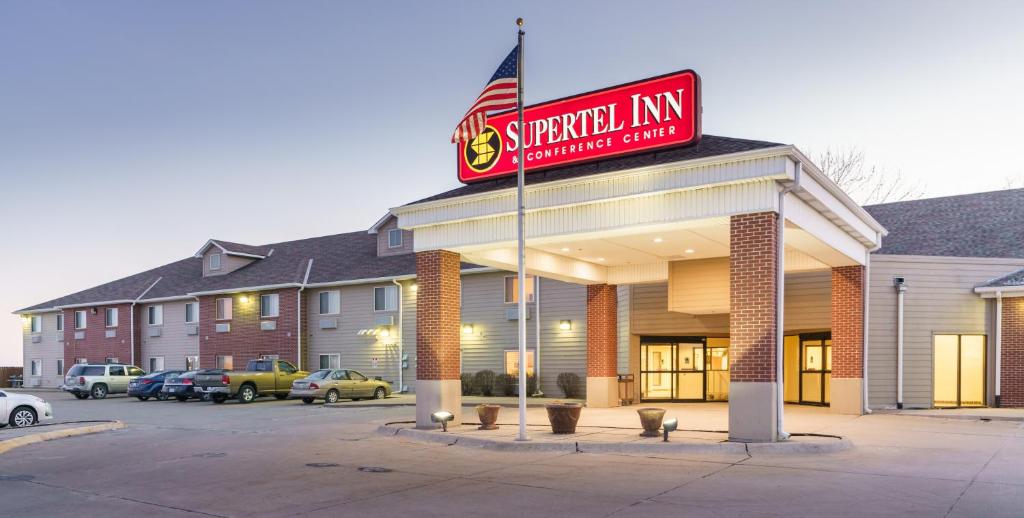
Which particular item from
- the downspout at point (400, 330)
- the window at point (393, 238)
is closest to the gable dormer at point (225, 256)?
the window at point (393, 238)

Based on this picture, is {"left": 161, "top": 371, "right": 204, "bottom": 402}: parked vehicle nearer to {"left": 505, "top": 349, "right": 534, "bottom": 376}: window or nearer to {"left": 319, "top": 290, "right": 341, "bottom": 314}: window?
{"left": 319, "top": 290, "right": 341, "bottom": 314}: window

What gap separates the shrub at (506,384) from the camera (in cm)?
3225

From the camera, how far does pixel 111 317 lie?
161 feet

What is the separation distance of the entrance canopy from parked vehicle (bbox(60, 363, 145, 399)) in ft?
83.8

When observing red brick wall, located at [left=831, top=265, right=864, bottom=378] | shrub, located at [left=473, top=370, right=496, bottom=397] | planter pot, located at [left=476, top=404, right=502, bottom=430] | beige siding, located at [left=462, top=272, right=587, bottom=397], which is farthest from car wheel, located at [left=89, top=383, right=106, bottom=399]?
red brick wall, located at [left=831, top=265, right=864, bottom=378]

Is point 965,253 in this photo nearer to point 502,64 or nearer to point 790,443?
point 790,443

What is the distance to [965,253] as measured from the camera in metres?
26.4

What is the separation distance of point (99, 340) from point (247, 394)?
23550mm

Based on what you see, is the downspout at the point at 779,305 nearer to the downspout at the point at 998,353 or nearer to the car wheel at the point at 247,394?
the downspout at the point at 998,353

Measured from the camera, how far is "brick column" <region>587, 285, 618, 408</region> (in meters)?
24.7

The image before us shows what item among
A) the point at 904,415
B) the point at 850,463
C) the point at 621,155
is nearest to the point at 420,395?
the point at 621,155

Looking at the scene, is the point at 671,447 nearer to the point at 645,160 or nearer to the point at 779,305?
the point at 779,305

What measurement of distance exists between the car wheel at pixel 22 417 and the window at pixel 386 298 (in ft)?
55.5

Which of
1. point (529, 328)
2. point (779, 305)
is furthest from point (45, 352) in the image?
point (779, 305)
